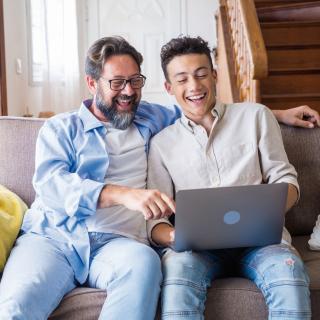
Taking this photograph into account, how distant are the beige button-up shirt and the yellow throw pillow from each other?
1.42 feet

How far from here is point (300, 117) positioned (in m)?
1.95

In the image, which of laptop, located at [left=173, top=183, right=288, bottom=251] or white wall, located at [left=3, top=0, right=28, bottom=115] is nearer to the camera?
laptop, located at [left=173, top=183, right=288, bottom=251]

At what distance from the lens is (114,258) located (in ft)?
4.83

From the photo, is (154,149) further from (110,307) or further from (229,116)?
(110,307)

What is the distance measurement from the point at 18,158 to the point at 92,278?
0.63 meters

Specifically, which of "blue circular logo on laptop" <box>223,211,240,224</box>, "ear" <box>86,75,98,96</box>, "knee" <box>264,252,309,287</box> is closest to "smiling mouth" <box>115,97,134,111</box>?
"ear" <box>86,75,98,96</box>

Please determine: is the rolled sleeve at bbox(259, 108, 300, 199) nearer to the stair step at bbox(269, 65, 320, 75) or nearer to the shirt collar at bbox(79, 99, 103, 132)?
the shirt collar at bbox(79, 99, 103, 132)

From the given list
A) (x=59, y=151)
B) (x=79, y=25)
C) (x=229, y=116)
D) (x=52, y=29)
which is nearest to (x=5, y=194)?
(x=59, y=151)

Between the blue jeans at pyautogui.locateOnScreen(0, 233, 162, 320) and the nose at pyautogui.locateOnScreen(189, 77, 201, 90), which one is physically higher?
the nose at pyautogui.locateOnScreen(189, 77, 201, 90)

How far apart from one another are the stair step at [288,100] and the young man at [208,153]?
5.63ft

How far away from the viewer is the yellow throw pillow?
1565 millimetres

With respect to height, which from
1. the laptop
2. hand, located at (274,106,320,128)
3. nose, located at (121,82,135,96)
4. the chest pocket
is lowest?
the laptop

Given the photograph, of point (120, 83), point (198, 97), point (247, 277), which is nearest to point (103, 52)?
point (120, 83)

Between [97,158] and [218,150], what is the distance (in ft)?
1.28
